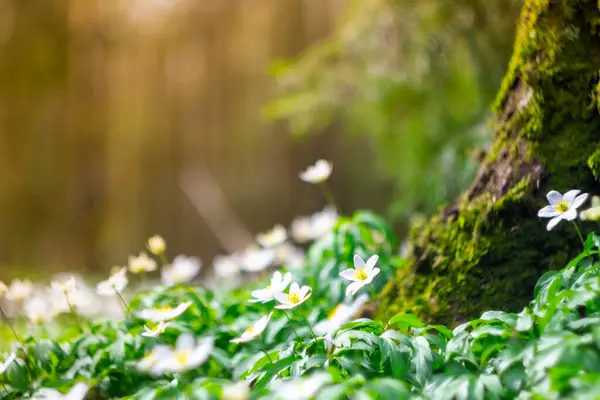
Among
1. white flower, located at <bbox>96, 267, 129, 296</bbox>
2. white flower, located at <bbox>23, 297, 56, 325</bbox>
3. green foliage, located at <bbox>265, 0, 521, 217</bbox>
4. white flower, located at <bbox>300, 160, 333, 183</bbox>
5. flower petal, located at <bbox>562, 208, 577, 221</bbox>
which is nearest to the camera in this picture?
flower petal, located at <bbox>562, 208, 577, 221</bbox>

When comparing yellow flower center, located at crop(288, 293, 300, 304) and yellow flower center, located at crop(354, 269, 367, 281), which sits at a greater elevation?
yellow flower center, located at crop(288, 293, 300, 304)

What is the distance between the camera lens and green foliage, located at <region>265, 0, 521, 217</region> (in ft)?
8.32

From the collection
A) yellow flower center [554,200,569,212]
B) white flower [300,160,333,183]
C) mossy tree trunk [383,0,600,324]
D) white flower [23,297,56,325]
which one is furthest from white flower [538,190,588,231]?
white flower [23,297,56,325]

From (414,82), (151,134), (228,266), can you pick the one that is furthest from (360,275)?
(151,134)

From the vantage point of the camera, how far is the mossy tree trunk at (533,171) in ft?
4.25

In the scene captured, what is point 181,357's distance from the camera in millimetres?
833

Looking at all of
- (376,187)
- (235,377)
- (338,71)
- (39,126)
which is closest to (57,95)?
(39,126)

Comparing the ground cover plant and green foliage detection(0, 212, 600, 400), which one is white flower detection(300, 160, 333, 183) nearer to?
the ground cover plant

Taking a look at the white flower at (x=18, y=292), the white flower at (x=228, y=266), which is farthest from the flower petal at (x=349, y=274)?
the white flower at (x=18, y=292)

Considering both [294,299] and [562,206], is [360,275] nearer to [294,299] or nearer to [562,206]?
[294,299]

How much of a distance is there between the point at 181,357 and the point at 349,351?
0.35 m

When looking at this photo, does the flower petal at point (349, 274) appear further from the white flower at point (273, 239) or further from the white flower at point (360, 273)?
the white flower at point (273, 239)

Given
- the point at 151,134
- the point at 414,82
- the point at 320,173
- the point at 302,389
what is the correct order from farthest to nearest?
the point at 151,134, the point at 414,82, the point at 320,173, the point at 302,389

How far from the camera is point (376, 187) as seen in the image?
605cm
